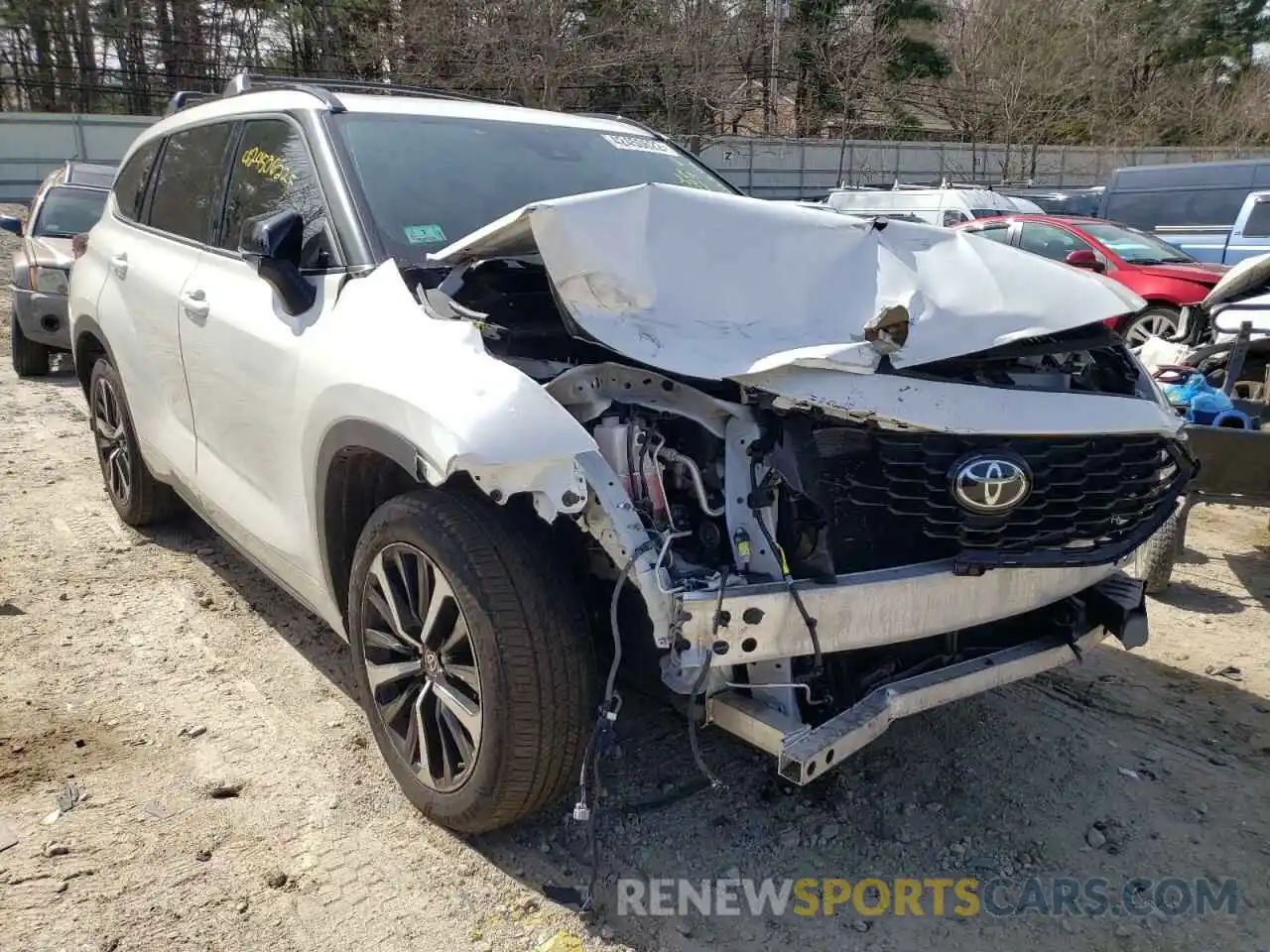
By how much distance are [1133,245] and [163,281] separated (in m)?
11.2

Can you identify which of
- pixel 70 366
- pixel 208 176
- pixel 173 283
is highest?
pixel 208 176

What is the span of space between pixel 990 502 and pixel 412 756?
167 centimetres

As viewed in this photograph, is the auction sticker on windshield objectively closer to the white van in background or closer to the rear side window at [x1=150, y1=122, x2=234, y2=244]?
the rear side window at [x1=150, y1=122, x2=234, y2=244]

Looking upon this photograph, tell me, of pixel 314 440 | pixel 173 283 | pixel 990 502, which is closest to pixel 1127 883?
pixel 990 502

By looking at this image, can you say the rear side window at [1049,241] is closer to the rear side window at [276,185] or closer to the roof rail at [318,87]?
the roof rail at [318,87]

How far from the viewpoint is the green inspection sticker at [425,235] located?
3045 millimetres

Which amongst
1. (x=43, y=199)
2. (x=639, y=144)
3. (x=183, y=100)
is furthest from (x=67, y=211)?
(x=639, y=144)

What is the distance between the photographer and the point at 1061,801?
9.94 ft

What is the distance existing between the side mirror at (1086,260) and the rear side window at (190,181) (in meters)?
8.78

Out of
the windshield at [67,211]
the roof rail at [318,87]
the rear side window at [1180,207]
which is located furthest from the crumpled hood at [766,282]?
the rear side window at [1180,207]

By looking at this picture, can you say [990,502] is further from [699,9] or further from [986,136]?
[986,136]

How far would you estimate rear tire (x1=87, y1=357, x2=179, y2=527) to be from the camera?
4.70 meters

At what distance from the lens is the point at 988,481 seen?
2400 millimetres

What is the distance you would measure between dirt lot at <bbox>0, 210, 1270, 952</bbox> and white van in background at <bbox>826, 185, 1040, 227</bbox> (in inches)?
483
